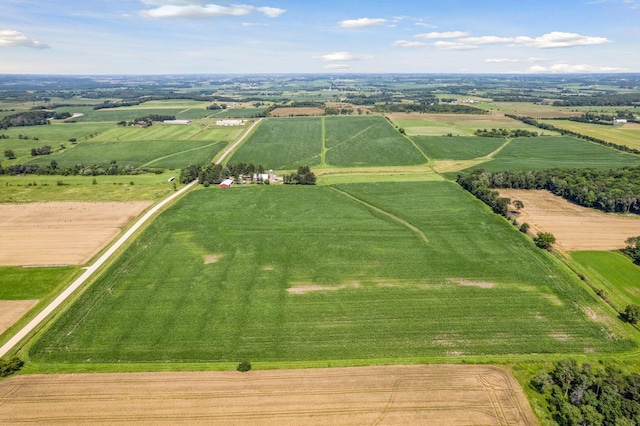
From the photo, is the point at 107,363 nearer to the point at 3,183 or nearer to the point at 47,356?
the point at 47,356

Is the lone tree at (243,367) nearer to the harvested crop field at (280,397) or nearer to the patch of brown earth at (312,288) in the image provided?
the harvested crop field at (280,397)

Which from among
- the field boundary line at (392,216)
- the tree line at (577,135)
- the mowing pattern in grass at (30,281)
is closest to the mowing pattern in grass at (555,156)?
the tree line at (577,135)

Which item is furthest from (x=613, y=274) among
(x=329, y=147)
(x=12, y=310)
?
(x=329, y=147)

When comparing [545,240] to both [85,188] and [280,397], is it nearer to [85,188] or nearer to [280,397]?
[280,397]

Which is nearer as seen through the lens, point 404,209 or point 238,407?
point 238,407

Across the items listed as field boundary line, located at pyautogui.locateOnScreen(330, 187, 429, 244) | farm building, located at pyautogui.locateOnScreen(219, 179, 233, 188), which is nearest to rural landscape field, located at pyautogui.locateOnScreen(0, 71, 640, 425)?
field boundary line, located at pyautogui.locateOnScreen(330, 187, 429, 244)

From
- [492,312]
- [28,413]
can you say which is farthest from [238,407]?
[492,312]
